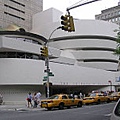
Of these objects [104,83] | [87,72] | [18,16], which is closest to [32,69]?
[87,72]

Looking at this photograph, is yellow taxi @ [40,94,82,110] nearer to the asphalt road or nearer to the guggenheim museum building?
the asphalt road

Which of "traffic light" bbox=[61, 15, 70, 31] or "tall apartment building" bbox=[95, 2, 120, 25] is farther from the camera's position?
"tall apartment building" bbox=[95, 2, 120, 25]

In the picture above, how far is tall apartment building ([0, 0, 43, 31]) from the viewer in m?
89.6

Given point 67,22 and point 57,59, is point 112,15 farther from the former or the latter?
point 67,22

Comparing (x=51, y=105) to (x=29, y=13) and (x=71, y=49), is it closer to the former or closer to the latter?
(x=71, y=49)

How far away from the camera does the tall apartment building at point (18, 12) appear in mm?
89625

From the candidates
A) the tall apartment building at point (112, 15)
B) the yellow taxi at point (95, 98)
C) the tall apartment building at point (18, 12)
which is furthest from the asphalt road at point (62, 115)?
the tall apartment building at point (112, 15)

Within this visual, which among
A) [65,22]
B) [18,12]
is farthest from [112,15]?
[65,22]

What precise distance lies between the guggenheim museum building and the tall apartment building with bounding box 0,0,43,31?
4242 millimetres

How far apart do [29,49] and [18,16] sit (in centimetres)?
5280

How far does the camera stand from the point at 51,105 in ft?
79.1

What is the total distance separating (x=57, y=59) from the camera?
59.5m

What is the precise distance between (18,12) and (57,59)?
4319 centimetres

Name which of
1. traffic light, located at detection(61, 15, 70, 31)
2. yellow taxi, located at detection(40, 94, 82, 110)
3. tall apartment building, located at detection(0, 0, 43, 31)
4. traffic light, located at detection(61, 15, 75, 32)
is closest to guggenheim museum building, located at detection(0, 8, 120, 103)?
tall apartment building, located at detection(0, 0, 43, 31)
